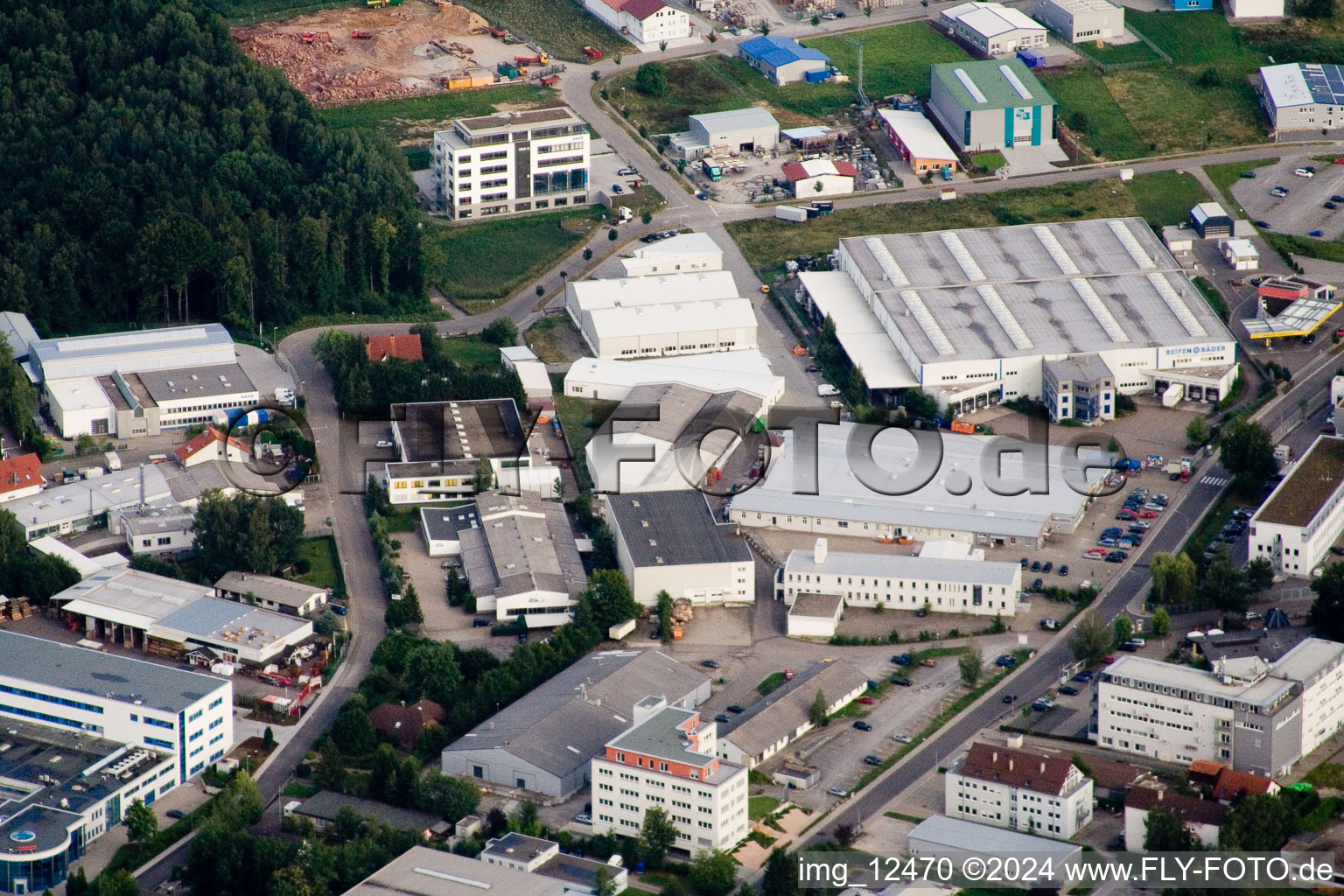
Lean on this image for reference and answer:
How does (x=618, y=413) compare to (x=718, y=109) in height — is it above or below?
below

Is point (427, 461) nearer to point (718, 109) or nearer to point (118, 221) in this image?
point (118, 221)

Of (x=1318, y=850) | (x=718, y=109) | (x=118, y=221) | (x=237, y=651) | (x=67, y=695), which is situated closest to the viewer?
(x=1318, y=850)

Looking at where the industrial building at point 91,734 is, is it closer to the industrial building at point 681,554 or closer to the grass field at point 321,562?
the grass field at point 321,562

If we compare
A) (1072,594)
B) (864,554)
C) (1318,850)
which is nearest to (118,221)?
(864,554)

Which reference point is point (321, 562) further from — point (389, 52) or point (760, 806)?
point (389, 52)

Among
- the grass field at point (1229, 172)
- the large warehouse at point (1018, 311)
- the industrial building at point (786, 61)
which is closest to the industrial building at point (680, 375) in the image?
the large warehouse at point (1018, 311)
